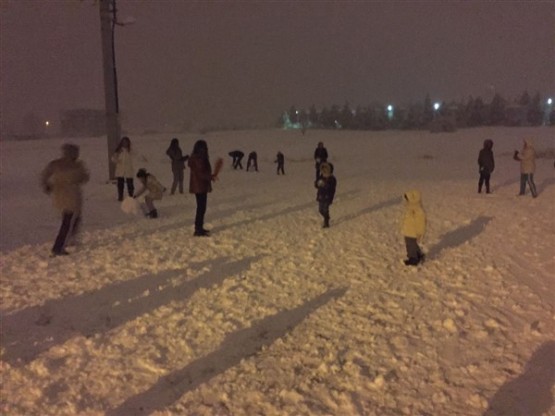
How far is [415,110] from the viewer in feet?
402

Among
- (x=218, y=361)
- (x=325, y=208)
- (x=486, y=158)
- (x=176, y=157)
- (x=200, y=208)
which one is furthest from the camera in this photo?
(x=486, y=158)

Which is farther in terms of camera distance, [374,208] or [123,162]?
[374,208]

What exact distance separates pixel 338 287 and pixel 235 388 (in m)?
3.01

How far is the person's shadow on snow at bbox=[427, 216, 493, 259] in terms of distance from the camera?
9.54 metres

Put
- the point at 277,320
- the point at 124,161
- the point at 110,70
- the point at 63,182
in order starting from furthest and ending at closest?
the point at 110,70
the point at 124,161
the point at 63,182
the point at 277,320

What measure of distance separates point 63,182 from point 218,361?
4991 millimetres

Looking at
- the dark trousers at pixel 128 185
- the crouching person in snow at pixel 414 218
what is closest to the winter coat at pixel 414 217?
the crouching person in snow at pixel 414 218

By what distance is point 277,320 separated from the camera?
6043 mm

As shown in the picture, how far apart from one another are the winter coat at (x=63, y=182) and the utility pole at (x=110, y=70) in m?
11.9

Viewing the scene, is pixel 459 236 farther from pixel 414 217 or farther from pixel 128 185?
pixel 128 185

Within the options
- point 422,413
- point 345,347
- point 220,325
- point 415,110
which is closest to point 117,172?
point 220,325

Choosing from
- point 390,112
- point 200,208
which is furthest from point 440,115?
point 200,208

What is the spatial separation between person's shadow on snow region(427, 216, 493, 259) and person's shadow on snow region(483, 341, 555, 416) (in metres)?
4.10

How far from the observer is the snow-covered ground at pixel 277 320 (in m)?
4.44
